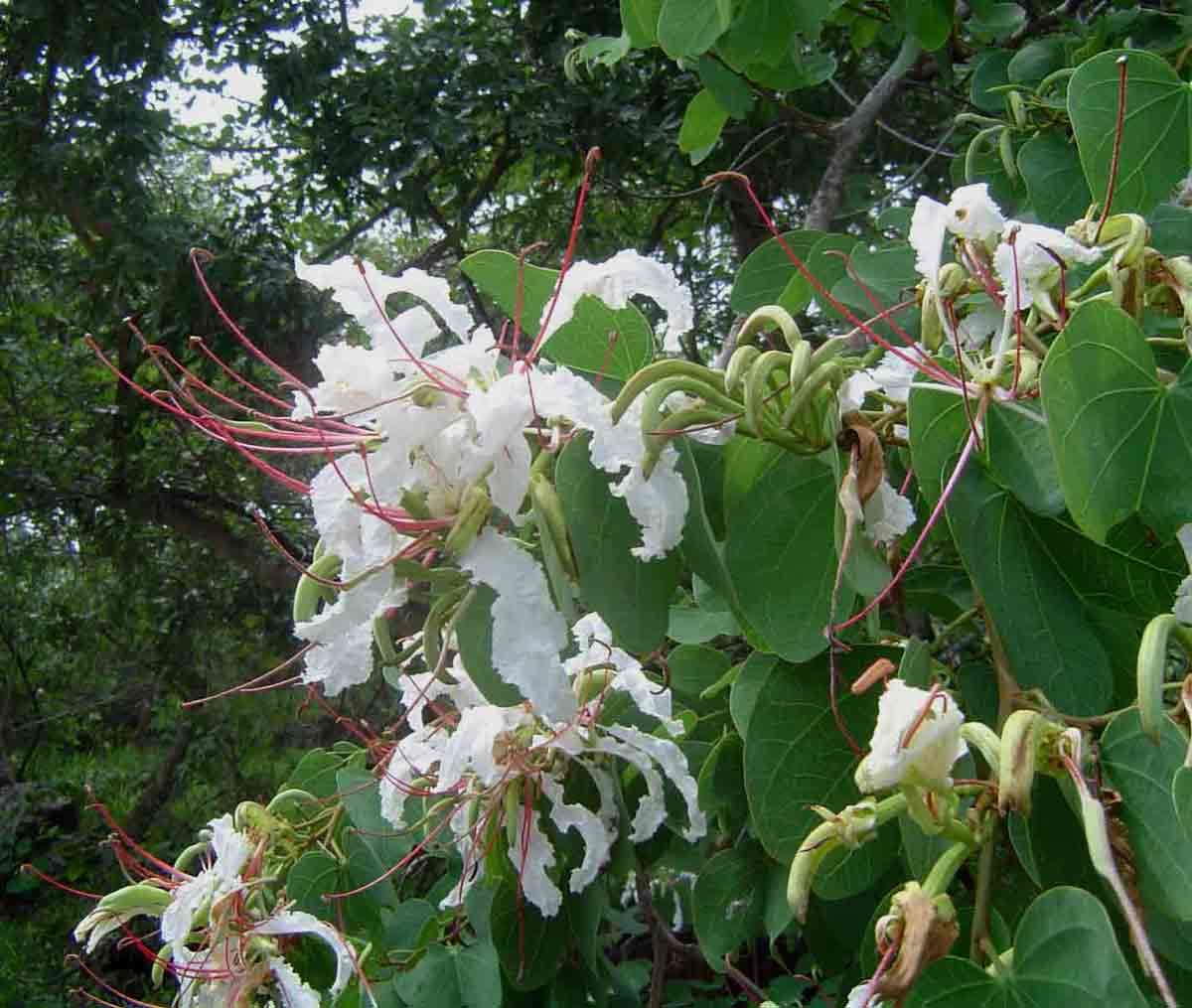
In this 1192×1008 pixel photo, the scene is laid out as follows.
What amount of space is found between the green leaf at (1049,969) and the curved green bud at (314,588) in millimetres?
415

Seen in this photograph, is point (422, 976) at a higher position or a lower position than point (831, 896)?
lower

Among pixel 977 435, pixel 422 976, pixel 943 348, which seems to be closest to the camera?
pixel 977 435

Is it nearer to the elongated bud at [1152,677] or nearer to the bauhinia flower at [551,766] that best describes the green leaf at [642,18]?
the bauhinia flower at [551,766]

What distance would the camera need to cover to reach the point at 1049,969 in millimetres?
604

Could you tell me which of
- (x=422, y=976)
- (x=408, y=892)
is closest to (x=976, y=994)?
(x=422, y=976)

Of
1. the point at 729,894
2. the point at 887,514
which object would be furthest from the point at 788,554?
the point at 729,894

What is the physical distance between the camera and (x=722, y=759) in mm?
1137

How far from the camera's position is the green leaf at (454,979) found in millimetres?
1211

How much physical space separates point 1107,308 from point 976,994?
1.24ft

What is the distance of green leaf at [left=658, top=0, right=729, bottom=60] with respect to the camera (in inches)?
52.6

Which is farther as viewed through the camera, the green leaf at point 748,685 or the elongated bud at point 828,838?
the green leaf at point 748,685

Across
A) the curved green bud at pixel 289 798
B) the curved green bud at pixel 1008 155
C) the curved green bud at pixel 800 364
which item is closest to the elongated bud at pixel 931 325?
the curved green bud at pixel 800 364

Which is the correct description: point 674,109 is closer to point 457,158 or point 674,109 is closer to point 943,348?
point 457,158

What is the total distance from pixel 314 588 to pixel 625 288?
283 millimetres
